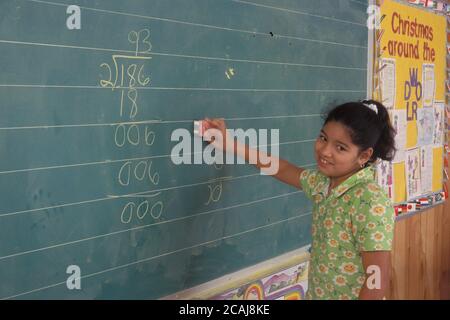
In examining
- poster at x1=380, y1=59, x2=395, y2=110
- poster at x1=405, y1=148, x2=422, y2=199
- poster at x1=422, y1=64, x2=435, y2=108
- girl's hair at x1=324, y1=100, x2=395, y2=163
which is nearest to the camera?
girl's hair at x1=324, y1=100, x2=395, y2=163

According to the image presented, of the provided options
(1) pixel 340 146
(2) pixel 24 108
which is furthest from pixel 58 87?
(1) pixel 340 146

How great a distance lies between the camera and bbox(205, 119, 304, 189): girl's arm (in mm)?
1555

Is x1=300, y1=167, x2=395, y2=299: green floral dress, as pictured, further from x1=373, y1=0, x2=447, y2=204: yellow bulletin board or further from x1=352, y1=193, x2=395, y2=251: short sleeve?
x1=373, y1=0, x2=447, y2=204: yellow bulletin board

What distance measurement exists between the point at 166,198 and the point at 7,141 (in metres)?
0.46

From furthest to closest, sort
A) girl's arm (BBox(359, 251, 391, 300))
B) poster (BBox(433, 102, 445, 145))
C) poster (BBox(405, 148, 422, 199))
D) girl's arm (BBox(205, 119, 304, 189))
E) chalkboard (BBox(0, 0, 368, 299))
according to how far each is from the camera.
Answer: poster (BBox(433, 102, 445, 145))
poster (BBox(405, 148, 422, 199))
girl's arm (BBox(205, 119, 304, 189))
girl's arm (BBox(359, 251, 391, 300))
chalkboard (BBox(0, 0, 368, 299))

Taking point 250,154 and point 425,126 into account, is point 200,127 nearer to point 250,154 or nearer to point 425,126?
point 250,154

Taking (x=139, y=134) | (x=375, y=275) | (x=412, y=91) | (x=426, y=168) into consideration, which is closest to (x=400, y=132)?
(x=412, y=91)

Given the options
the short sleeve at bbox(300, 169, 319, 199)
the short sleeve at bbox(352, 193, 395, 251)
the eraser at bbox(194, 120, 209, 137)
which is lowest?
the short sleeve at bbox(352, 193, 395, 251)

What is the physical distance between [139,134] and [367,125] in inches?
22.1

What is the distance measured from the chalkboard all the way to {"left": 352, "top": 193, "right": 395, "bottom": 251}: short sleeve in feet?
1.31

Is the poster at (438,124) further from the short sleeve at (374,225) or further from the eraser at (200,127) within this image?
the eraser at (200,127)

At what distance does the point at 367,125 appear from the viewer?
145 cm

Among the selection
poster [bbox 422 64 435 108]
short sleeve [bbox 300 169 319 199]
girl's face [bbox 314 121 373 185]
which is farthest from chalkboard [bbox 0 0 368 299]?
poster [bbox 422 64 435 108]

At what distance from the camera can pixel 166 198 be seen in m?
1.46
